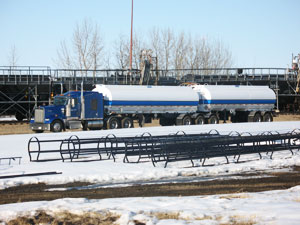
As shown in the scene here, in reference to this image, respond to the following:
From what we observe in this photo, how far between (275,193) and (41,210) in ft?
17.1

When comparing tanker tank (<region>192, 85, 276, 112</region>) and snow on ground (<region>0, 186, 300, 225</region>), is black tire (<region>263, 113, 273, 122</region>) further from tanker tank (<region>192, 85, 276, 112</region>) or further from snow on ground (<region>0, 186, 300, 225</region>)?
snow on ground (<region>0, 186, 300, 225</region>)

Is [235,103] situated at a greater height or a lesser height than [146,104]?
greater

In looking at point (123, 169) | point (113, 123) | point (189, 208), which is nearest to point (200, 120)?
point (113, 123)

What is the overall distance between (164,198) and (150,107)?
1090 inches

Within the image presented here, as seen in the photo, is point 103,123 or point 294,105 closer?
point 103,123

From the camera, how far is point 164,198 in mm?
10281

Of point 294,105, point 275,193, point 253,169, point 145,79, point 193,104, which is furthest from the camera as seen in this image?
point 294,105

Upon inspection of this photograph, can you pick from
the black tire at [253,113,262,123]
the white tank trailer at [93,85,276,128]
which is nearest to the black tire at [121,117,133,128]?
the white tank trailer at [93,85,276,128]

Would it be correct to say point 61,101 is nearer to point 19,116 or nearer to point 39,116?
point 39,116

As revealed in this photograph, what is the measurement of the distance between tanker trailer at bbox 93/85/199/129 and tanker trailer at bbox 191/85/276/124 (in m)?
1.25

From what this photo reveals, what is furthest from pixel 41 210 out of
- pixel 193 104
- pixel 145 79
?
pixel 145 79

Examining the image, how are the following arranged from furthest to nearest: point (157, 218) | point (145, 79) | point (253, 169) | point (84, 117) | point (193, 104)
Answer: point (145, 79) < point (193, 104) < point (84, 117) < point (253, 169) < point (157, 218)

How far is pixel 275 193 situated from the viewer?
10.8 meters

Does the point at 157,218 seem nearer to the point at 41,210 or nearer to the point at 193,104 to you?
the point at 41,210
